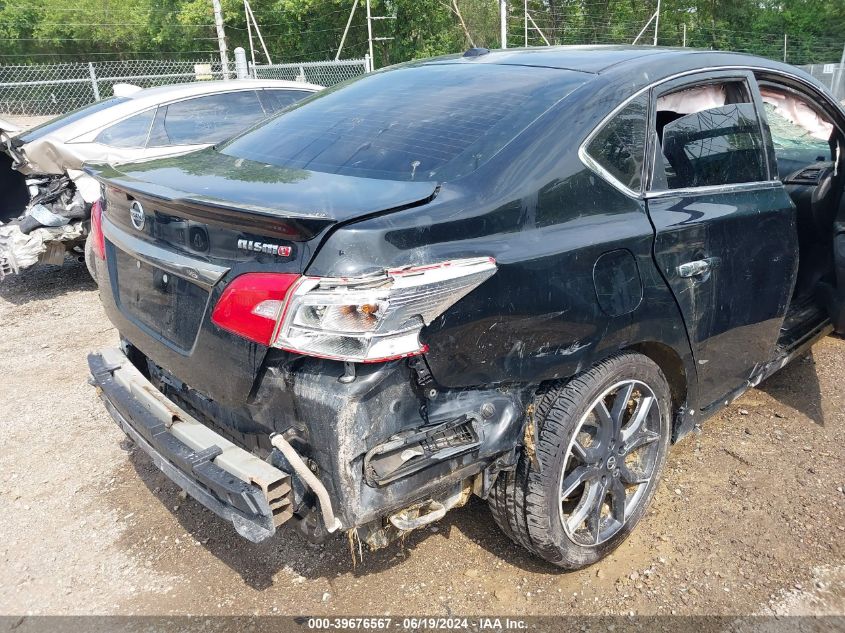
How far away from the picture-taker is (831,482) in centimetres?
310

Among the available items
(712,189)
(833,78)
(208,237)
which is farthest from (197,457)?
(833,78)

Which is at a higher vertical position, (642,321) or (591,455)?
(642,321)

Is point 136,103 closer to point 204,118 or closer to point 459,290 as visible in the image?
point 204,118

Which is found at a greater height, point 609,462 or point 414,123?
point 414,123

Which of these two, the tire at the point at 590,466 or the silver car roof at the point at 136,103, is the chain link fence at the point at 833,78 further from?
the tire at the point at 590,466

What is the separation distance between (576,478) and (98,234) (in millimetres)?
2127

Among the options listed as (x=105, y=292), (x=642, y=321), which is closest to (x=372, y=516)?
(x=642, y=321)

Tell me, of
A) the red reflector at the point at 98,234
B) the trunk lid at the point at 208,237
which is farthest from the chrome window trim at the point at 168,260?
the red reflector at the point at 98,234

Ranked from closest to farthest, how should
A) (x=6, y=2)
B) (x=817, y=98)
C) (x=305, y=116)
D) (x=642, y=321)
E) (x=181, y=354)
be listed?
1. (x=181, y=354)
2. (x=642, y=321)
3. (x=305, y=116)
4. (x=817, y=98)
5. (x=6, y=2)

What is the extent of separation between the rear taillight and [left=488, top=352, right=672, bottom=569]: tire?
2.17 feet

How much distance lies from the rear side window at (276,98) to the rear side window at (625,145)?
16.7ft

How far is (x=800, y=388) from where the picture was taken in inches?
156

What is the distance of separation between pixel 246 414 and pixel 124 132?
4.94 metres

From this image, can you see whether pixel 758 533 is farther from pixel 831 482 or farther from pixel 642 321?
pixel 642 321
